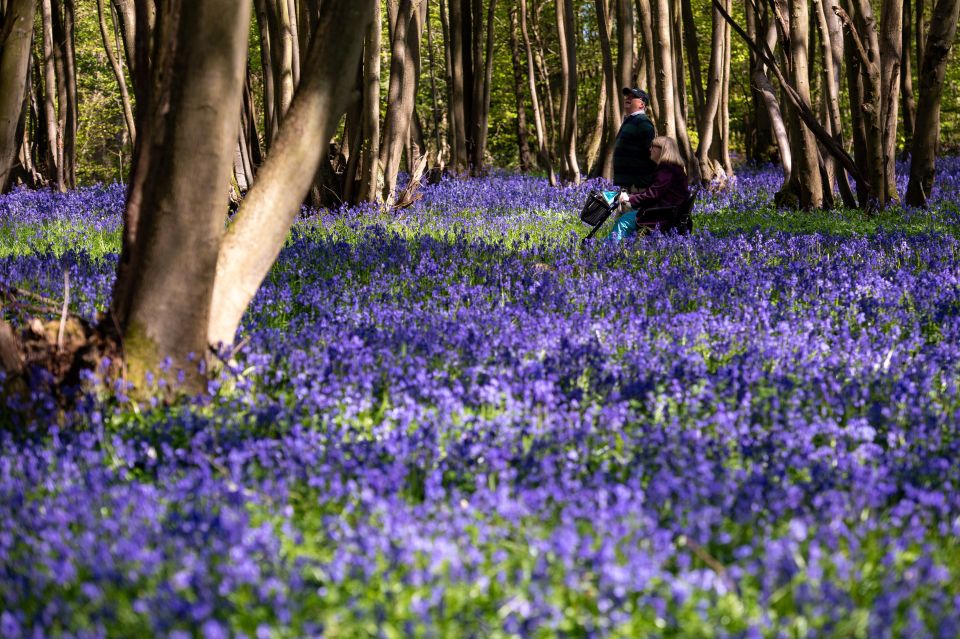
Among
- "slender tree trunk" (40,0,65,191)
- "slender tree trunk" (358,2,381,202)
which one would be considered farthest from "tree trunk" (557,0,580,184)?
"slender tree trunk" (40,0,65,191)

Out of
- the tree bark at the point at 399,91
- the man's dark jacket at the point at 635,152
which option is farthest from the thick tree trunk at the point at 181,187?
the tree bark at the point at 399,91

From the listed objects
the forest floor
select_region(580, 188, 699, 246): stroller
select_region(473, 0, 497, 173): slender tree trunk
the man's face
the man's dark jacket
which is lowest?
the forest floor

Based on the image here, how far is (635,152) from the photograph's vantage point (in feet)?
34.0

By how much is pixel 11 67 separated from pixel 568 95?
43.5ft

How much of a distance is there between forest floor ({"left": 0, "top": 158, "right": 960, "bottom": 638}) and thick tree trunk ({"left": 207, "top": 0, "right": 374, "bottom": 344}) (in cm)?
32

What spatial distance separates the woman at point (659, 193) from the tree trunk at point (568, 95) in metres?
8.20

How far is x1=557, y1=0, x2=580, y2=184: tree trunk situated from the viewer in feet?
60.5

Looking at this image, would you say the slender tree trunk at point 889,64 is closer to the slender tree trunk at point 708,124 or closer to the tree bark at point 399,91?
the slender tree trunk at point 708,124

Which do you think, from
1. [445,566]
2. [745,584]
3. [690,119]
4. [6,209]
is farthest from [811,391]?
[690,119]

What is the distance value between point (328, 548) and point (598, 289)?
393 cm

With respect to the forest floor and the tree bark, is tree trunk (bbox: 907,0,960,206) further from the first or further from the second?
the tree bark

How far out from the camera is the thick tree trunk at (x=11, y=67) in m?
7.23

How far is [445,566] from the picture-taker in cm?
270

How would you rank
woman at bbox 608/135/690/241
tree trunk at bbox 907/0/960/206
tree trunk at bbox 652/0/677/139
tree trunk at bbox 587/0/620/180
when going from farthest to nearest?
tree trunk at bbox 587/0/620/180 < tree trunk at bbox 652/0/677/139 < tree trunk at bbox 907/0/960/206 < woman at bbox 608/135/690/241
